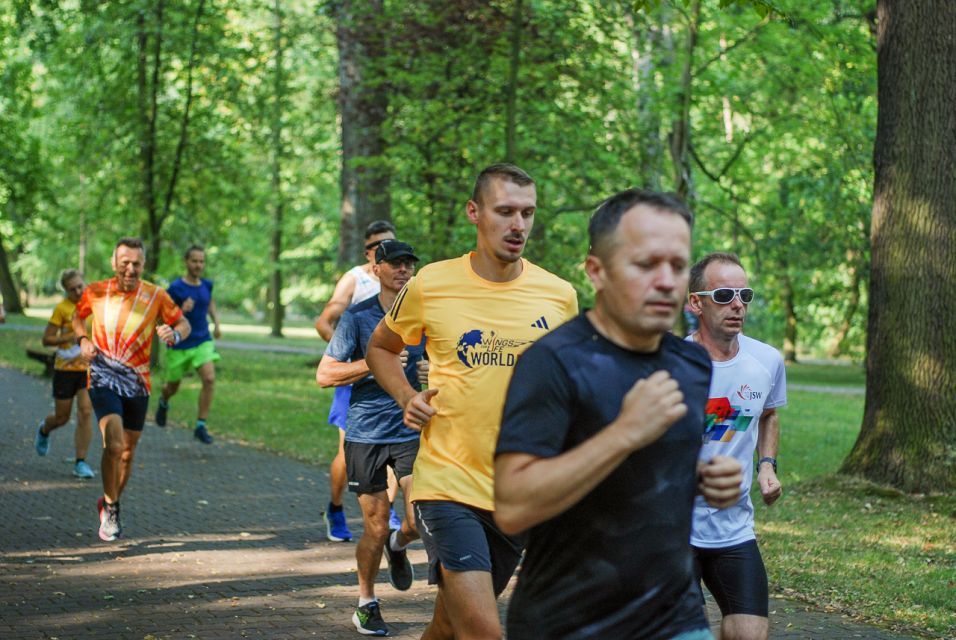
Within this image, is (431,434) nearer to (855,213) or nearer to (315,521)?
(315,521)

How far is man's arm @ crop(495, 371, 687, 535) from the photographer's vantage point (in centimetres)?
275

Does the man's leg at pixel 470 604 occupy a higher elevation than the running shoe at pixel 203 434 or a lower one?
higher

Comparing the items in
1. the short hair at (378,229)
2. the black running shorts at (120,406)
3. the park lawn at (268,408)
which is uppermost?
the short hair at (378,229)

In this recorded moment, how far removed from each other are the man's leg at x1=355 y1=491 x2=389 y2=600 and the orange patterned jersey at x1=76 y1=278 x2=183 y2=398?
3.06m

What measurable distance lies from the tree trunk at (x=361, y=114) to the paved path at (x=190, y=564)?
636 cm

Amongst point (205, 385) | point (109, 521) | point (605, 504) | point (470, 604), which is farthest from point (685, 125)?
point (605, 504)

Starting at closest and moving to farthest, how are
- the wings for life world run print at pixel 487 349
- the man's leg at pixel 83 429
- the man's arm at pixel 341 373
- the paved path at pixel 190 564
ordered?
1. the wings for life world run print at pixel 487 349
2. the man's arm at pixel 341 373
3. the paved path at pixel 190 564
4. the man's leg at pixel 83 429

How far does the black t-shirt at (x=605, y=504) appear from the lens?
9.80ft

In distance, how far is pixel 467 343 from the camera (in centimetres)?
512

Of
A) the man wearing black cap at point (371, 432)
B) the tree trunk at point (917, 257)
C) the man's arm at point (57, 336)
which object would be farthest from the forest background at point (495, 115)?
the man's arm at point (57, 336)

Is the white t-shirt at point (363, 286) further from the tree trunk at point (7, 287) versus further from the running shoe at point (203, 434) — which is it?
the tree trunk at point (7, 287)

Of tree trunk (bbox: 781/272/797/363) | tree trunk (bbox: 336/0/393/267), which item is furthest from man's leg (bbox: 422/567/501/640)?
tree trunk (bbox: 781/272/797/363)

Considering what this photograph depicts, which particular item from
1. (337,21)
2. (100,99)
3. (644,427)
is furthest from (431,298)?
(100,99)

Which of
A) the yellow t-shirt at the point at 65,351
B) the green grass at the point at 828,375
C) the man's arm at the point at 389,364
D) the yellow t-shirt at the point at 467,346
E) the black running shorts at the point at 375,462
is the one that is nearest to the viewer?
the yellow t-shirt at the point at 467,346
